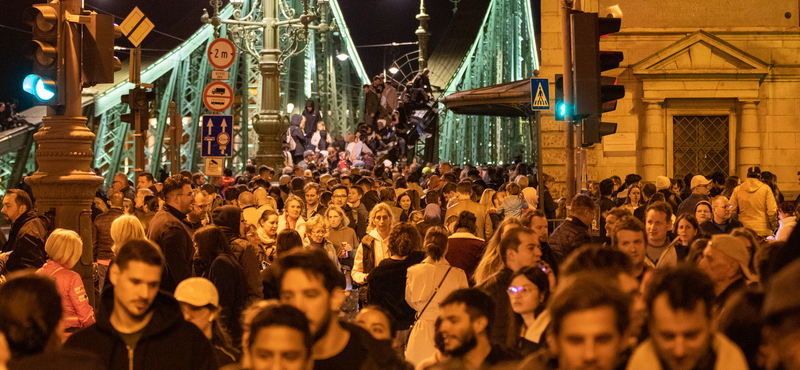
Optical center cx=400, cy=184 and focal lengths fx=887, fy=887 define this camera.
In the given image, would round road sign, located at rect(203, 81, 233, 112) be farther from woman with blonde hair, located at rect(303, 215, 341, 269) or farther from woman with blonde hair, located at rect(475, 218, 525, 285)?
woman with blonde hair, located at rect(475, 218, 525, 285)

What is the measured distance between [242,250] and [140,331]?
3175 mm

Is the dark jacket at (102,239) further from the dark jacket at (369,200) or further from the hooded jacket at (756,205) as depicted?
the hooded jacket at (756,205)

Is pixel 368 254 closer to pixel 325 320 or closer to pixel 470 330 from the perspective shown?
pixel 470 330

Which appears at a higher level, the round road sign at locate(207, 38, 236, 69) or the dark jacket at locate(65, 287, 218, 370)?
the round road sign at locate(207, 38, 236, 69)

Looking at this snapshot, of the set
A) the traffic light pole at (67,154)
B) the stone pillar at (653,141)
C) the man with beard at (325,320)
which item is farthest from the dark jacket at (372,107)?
the man with beard at (325,320)

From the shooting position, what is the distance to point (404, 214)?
1129cm

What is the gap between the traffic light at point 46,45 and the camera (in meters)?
7.68

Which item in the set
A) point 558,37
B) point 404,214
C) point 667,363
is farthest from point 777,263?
point 558,37

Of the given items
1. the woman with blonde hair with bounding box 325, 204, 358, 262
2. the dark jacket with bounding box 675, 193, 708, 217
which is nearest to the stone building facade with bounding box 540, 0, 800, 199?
the dark jacket with bounding box 675, 193, 708, 217

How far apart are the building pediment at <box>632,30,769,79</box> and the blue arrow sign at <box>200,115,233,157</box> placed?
10510 mm

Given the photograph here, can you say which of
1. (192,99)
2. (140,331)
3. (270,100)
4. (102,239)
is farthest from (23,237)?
(192,99)

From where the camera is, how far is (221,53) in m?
12.7

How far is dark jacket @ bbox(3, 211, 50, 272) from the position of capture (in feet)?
23.7

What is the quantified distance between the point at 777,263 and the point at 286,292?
72.8 inches
